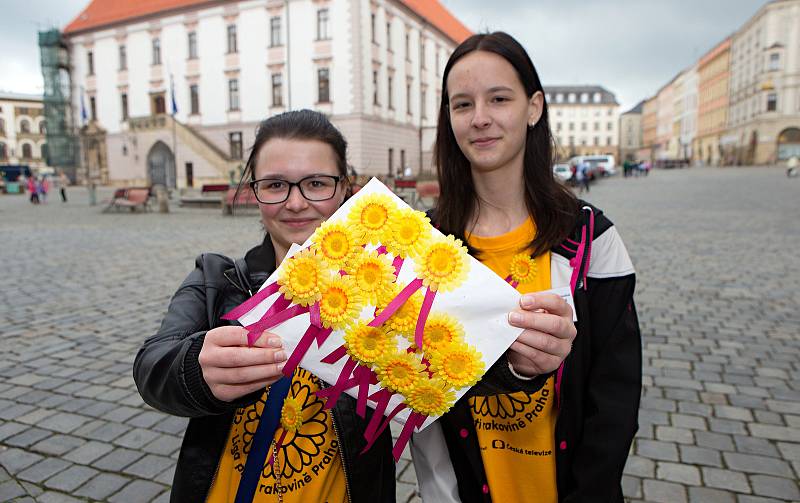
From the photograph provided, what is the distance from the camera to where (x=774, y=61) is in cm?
5994

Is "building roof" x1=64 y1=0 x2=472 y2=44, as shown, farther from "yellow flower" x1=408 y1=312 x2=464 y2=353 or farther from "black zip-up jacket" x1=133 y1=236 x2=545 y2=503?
"yellow flower" x1=408 y1=312 x2=464 y2=353

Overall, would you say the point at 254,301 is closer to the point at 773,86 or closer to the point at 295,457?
the point at 295,457

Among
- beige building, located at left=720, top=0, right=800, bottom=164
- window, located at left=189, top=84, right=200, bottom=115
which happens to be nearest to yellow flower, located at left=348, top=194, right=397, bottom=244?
window, located at left=189, top=84, right=200, bottom=115

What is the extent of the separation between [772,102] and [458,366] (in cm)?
7425

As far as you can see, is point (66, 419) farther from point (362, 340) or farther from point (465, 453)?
point (362, 340)

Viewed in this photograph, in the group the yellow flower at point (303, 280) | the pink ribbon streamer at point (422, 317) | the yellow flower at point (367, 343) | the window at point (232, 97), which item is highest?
the window at point (232, 97)

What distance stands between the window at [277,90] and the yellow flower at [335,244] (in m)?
38.1

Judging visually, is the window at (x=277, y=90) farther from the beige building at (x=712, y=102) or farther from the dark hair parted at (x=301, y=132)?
the beige building at (x=712, y=102)

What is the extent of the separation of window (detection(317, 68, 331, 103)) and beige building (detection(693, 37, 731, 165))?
59326 mm

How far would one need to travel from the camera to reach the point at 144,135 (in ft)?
129

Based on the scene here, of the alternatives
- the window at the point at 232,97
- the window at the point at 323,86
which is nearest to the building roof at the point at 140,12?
the window at the point at 232,97

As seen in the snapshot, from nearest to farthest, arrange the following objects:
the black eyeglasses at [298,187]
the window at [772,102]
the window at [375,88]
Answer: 1. the black eyeglasses at [298,187]
2. the window at [375,88]
3. the window at [772,102]

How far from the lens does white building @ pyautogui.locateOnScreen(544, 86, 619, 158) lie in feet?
380

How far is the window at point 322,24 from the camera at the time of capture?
35.2 metres
